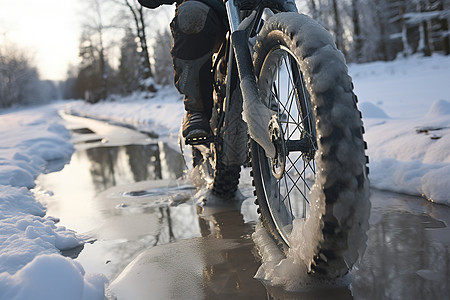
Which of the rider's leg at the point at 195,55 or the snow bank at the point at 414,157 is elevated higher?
the rider's leg at the point at 195,55

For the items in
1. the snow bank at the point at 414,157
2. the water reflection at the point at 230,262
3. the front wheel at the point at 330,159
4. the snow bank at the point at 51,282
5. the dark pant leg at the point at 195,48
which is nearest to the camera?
the front wheel at the point at 330,159

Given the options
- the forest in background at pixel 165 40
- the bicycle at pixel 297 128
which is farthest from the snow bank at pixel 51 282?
the forest in background at pixel 165 40

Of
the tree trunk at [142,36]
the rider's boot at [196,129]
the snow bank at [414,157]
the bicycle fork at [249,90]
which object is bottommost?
the snow bank at [414,157]

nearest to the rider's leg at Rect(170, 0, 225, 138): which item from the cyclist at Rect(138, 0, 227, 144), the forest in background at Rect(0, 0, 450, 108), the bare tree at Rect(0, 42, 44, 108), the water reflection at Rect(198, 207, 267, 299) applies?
the cyclist at Rect(138, 0, 227, 144)

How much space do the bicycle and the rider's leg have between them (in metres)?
0.07

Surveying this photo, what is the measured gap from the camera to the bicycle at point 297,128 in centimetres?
104

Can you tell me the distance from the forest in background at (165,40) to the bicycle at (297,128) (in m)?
20.1

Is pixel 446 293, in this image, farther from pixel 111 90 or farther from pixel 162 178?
pixel 111 90

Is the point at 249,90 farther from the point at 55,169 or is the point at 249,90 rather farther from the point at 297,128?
the point at 55,169

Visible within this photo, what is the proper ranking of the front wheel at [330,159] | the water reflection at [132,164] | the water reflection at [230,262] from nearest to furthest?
the front wheel at [330,159] → the water reflection at [230,262] → the water reflection at [132,164]

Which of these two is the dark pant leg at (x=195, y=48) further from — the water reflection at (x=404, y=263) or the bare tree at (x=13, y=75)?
the bare tree at (x=13, y=75)

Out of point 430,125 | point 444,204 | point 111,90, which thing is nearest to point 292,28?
point 444,204

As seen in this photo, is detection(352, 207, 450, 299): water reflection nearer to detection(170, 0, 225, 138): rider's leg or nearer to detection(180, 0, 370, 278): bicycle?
detection(180, 0, 370, 278): bicycle

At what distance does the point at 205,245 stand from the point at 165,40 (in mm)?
39567
